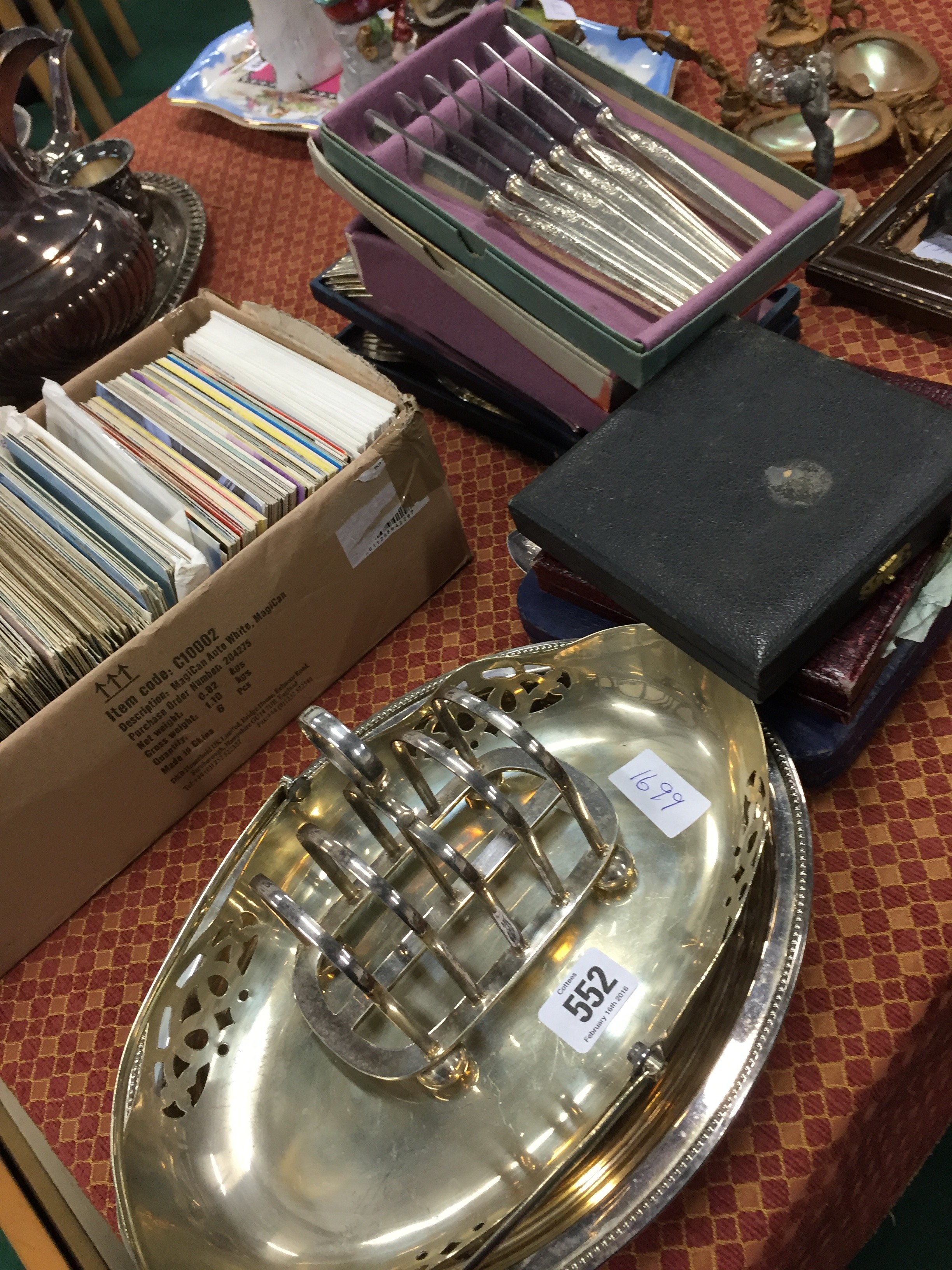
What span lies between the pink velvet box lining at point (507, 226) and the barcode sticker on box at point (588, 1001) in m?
0.43

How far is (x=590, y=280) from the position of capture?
762 millimetres

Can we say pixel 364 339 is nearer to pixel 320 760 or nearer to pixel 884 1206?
pixel 320 760

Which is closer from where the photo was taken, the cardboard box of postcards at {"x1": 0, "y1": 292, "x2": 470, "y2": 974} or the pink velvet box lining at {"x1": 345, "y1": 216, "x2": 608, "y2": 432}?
the cardboard box of postcards at {"x1": 0, "y1": 292, "x2": 470, "y2": 974}

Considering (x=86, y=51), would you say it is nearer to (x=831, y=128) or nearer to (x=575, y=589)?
(x=831, y=128)

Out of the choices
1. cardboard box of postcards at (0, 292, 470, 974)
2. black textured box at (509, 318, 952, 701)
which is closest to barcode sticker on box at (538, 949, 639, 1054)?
black textured box at (509, 318, 952, 701)

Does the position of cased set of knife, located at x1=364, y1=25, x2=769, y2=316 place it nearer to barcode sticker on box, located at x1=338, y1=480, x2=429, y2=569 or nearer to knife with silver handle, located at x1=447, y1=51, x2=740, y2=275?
knife with silver handle, located at x1=447, y1=51, x2=740, y2=275

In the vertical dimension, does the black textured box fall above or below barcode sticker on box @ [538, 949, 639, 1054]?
above

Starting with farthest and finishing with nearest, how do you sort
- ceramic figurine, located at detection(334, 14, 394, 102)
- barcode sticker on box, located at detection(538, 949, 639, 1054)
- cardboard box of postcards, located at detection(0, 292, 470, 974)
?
ceramic figurine, located at detection(334, 14, 394, 102) < cardboard box of postcards, located at detection(0, 292, 470, 974) < barcode sticker on box, located at detection(538, 949, 639, 1054)

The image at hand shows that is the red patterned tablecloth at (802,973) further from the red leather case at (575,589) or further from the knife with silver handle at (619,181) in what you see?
the knife with silver handle at (619,181)

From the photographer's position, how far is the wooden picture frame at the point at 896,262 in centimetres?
83

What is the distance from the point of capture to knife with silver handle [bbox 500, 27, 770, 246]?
2.49 feet

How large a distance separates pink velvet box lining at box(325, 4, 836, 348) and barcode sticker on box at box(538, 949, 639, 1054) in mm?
434

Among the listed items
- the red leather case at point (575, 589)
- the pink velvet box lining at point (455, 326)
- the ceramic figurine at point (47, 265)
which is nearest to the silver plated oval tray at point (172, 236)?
the ceramic figurine at point (47, 265)

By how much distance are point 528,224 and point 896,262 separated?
1.17 ft
